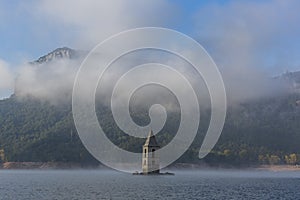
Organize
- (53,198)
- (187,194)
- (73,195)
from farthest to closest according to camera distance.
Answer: (187,194), (73,195), (53,198)

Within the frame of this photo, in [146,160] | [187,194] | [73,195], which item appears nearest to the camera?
[73,195]

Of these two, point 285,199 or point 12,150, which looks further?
point 12,150

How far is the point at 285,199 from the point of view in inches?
2672

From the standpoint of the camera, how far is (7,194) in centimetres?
7075

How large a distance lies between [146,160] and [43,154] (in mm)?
65326

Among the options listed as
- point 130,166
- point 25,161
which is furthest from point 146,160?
point 25,161

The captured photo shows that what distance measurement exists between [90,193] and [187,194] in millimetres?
14827

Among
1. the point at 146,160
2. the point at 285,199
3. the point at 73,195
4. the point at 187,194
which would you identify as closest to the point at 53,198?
the point at 73,195

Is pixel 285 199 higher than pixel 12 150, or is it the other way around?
pixel 12 150

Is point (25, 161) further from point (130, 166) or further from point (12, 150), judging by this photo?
point (130, 166)

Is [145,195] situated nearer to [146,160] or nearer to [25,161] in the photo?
[146,160]

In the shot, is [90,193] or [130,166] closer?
[90,193]

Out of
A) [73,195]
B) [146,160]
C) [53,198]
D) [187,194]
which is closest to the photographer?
[53,198]

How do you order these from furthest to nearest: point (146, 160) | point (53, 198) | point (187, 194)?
point (146, 160) < point (187, 194) < point (53, 198)
